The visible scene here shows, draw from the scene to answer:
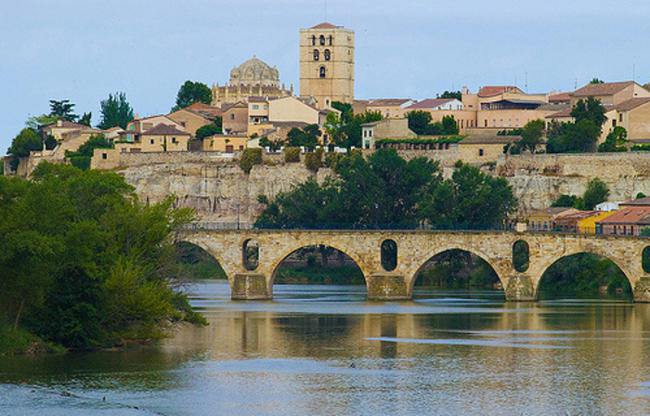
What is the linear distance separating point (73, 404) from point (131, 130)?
86404 mm

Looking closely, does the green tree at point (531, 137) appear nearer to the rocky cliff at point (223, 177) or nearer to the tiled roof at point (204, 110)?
the rocky cliff at point (223, 177)

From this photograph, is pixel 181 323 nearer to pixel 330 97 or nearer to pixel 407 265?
pixel 407 265

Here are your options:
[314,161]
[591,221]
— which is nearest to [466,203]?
[591,221]

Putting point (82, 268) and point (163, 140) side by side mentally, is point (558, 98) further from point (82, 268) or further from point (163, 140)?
point (82, 268)

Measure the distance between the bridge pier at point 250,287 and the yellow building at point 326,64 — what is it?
219 feet

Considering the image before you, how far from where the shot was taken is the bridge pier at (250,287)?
8862cm

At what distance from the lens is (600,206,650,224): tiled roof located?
94.8 meters

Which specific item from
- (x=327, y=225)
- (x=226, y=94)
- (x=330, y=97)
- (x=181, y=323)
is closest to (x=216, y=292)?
(x=327, y=225)

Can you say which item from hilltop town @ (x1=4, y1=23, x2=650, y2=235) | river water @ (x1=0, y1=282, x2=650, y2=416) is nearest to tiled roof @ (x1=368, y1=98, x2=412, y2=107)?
hilltop town @ (x1=4, y1=23, x2=650, y2=235)

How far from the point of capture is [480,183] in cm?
10069

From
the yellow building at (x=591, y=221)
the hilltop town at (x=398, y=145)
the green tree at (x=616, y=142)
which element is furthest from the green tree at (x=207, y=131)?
the yellow building at (x=591, y=221)

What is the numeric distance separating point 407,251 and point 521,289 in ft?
19.0

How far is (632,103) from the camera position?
119 metres

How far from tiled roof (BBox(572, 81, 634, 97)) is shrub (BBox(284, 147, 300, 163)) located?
19.1 metres
